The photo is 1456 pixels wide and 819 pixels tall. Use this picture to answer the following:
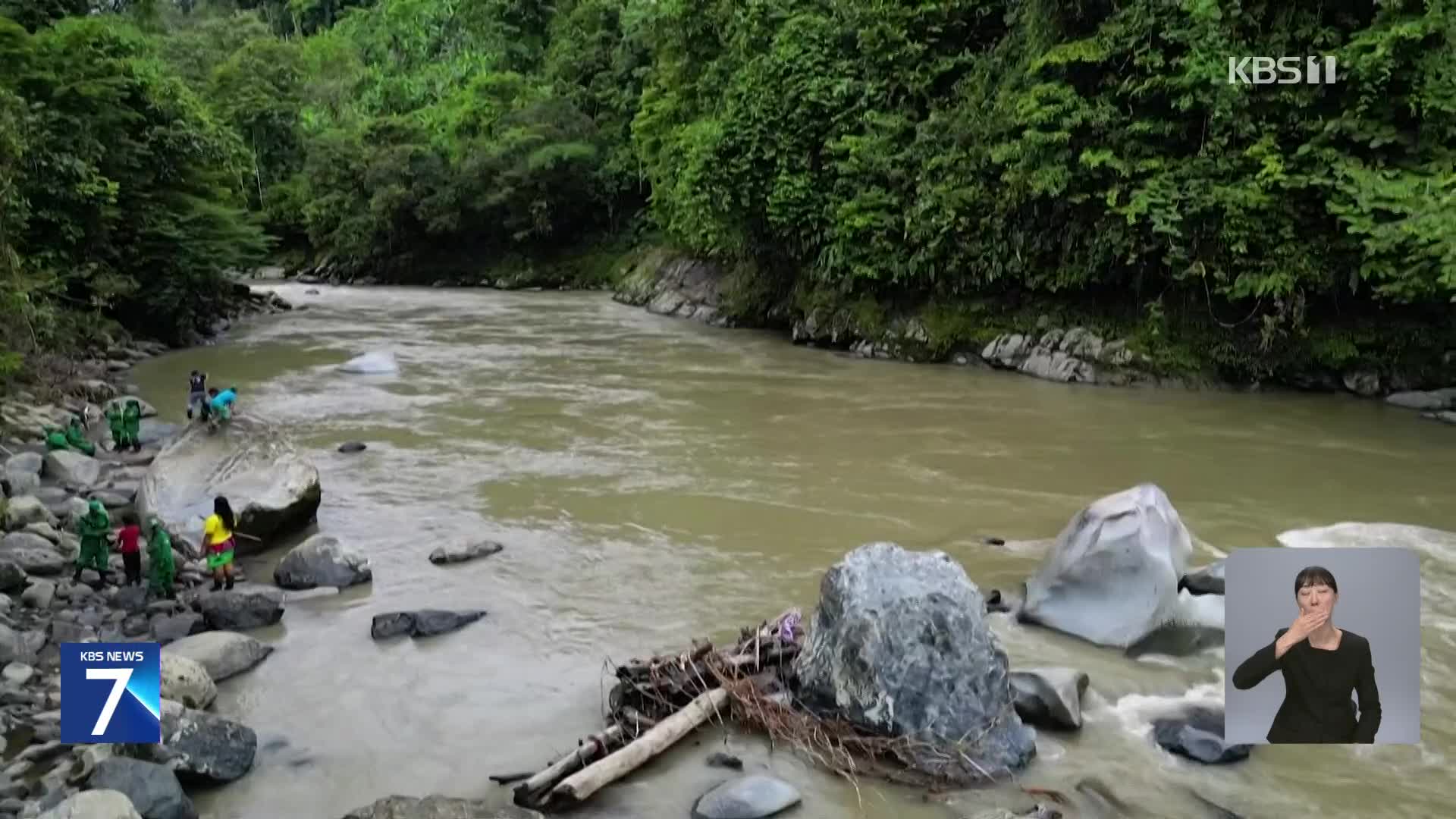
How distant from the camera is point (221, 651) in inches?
258

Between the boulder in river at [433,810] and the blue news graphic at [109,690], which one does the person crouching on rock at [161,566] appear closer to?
the boulder in river at [433,810]

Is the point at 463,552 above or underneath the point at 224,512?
underneath

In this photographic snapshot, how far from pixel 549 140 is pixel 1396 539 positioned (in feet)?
117

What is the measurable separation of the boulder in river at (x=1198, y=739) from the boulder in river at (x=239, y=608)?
19.6 feet

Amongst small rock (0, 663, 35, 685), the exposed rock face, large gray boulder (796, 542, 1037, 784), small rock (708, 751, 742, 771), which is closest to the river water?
small rock (708, 751, 742, 771)

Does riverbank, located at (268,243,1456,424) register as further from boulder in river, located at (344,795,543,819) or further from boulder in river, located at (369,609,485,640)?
boulder in river, located at (344,795,543,819)

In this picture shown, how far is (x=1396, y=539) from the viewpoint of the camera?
29.1ft

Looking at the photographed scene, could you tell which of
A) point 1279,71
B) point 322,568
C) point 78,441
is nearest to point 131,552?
point 322,568

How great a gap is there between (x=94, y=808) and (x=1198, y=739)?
5.38 metres

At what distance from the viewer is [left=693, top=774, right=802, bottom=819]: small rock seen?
4.93 metres

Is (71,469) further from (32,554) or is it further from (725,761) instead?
(725,761)

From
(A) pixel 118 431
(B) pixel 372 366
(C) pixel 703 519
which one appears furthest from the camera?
(B) pixel 372 366

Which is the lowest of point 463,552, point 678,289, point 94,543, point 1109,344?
point 463,552

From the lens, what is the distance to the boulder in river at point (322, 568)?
8.09 m
